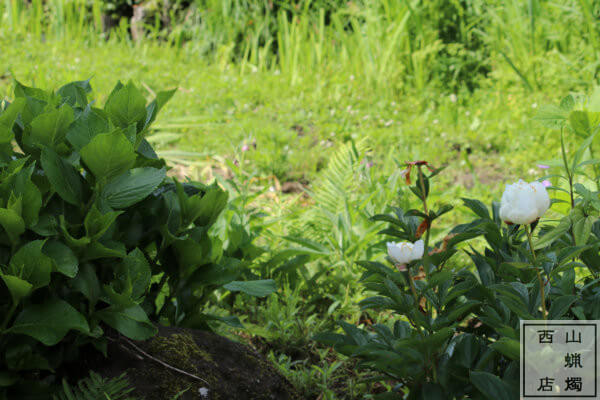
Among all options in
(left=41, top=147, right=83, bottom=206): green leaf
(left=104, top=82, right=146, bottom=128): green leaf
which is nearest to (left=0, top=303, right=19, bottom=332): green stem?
(left=41, top=147, right=83, bottom=206): green leaf

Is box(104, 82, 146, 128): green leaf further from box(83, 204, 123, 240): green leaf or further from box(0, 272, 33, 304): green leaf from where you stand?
box(0, 272, 33, 304): green leaf

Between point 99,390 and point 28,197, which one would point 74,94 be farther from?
point 99,390

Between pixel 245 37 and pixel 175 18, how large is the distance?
1593 mm

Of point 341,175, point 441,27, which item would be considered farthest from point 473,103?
point 341,175

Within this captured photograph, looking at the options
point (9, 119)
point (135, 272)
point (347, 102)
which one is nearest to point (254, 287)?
point (135, 272)

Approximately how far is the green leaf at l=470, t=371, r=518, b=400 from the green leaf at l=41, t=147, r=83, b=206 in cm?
90

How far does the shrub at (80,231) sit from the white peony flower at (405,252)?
0.41 meters

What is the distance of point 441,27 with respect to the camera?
17.7 feet

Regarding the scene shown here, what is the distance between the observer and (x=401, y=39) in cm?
512

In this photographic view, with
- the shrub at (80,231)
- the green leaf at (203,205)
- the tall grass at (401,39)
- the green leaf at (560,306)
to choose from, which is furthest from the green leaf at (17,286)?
the tall grass at (401,39)

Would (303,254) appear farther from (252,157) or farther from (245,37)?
(245,37)

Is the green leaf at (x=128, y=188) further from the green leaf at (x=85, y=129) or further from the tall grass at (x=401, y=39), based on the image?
the tall grass at (x=401, y=39)

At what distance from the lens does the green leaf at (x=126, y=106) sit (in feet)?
4.26

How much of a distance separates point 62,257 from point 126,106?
1.36 ft
